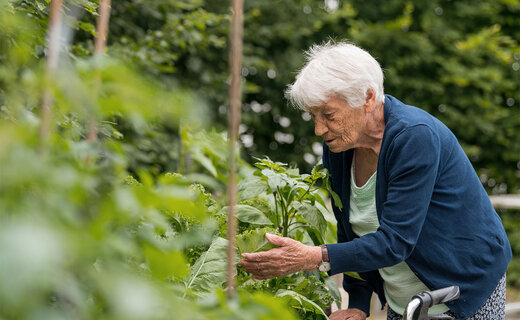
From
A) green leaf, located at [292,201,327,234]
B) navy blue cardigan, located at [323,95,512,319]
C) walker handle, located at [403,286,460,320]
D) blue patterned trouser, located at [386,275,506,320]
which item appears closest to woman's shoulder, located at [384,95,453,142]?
navy blue cardigan, located at [323,95,512,319]

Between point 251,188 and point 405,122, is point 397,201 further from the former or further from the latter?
point 251,188

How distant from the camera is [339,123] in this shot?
1746 mm

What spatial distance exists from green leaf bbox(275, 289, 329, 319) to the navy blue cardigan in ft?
0.36

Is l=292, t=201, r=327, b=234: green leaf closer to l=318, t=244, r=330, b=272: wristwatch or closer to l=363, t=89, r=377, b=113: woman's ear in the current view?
l=318, t=244, r=330, b=272: wristwatch

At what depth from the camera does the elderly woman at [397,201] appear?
159cm

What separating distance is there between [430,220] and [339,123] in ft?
1.30

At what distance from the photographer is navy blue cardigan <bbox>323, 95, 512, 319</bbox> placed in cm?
159

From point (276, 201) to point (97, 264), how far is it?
0.96 meters

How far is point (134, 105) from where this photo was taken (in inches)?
25.3

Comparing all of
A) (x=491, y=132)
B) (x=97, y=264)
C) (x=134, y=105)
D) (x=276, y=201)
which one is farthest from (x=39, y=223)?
(x=491, y=132)

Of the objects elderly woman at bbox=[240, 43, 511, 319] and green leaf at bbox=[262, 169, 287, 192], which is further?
green leaf at bbox=[262, 169, 287, 192]

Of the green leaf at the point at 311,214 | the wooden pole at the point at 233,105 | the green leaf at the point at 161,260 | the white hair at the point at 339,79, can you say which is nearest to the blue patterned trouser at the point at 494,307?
the green leaf at the point at 311,214

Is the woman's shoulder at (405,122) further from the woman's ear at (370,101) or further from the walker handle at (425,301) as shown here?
the walker handle at (425,301)

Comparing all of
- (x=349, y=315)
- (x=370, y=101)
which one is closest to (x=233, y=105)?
(x=370, y=101)
